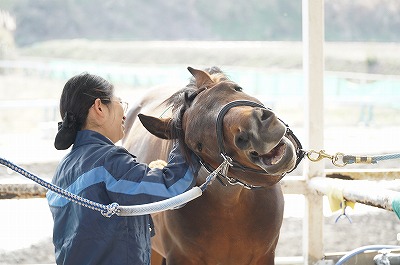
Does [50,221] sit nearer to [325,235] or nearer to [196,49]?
[325,235]

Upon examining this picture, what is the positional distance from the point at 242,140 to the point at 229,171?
264mm

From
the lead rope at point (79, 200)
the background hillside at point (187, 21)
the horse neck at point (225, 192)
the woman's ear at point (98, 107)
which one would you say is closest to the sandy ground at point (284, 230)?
the horse neck at point (225, 192)

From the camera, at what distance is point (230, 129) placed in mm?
2061

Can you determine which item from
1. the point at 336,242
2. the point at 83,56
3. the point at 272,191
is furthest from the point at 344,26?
the point at 272,191

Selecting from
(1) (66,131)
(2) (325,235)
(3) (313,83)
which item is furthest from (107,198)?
(2) (325,235)

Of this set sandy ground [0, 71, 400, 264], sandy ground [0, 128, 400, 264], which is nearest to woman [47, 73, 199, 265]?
sandy ground [0, 71, 400, 264]

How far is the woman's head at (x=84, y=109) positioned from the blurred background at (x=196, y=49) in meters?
15.0

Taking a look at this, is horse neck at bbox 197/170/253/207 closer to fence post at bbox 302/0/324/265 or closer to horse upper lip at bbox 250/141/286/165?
horse upper lip at bbox 250/141/286/165

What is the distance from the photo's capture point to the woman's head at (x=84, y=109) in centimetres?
220

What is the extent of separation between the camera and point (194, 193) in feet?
6.92

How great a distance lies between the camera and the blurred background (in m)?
18.7

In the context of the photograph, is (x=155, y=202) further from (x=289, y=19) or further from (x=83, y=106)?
(x=289, y=19)

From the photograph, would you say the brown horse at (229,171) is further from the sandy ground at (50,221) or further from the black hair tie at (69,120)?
the sandy ground at (50,221)

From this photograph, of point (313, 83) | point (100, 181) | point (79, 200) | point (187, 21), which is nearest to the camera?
point (79, 200)
